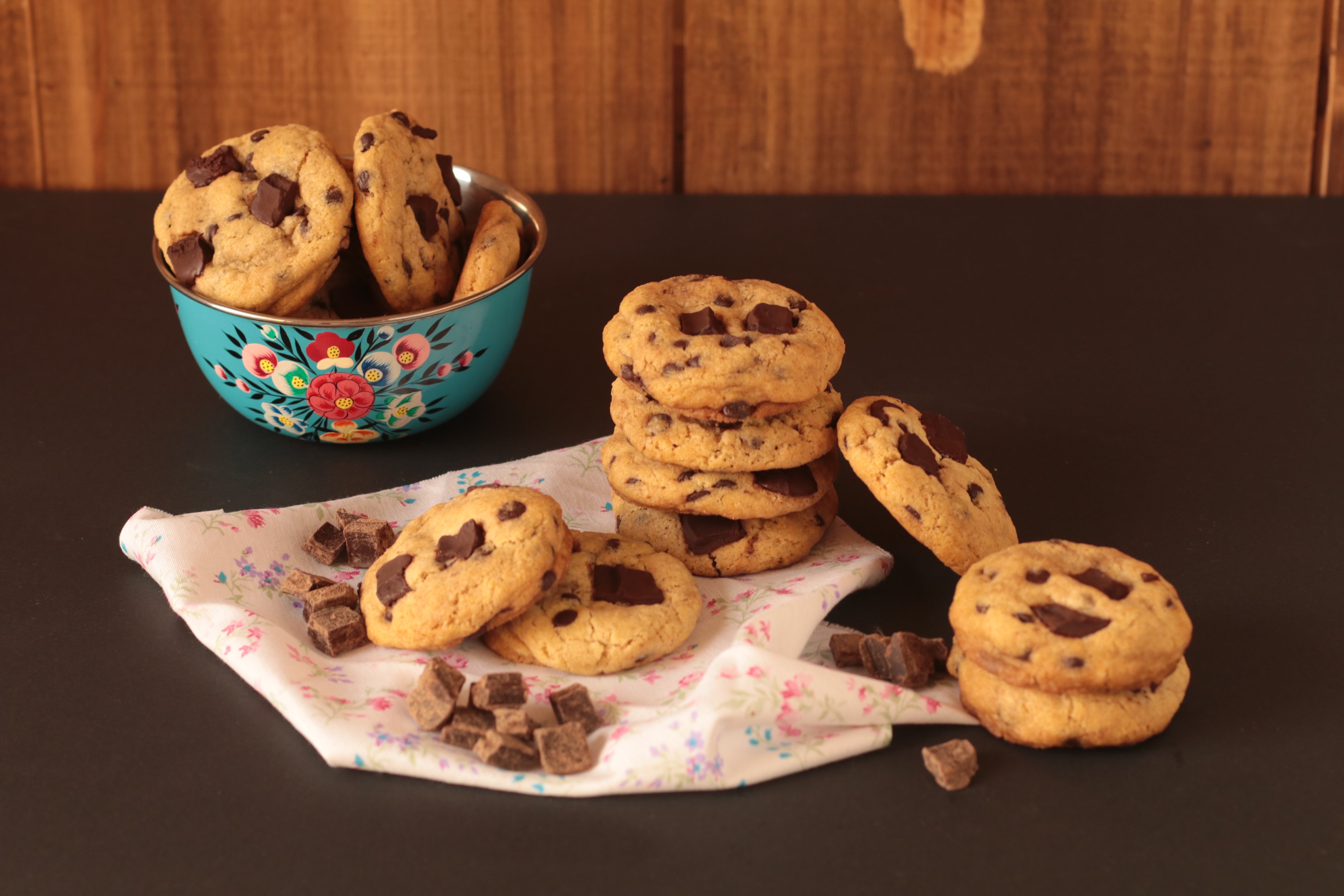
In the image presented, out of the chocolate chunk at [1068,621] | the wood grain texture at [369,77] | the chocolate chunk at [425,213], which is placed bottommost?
the chocolate chunk at [1068,621]

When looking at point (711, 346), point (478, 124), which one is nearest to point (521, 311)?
point (711, 346)

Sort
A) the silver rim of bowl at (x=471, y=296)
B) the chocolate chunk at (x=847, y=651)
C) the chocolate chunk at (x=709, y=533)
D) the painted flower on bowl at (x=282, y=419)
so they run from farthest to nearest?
1. the painted flower on bowl at (x=282, y=419)
2. the silver rim of bowl at (x=471, y=296)
3. the chocolate chunk at (x=709, y=533)
4. the chocolate chunk at (x=847, y=651)

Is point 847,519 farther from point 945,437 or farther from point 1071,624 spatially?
point 1071,624

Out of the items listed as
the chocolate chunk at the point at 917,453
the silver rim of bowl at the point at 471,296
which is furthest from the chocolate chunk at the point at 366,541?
the chocolate chunk at the point at 917,453

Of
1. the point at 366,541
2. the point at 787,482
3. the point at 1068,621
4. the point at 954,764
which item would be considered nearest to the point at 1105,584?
the point at 1068,621

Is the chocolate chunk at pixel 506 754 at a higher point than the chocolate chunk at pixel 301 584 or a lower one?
lower

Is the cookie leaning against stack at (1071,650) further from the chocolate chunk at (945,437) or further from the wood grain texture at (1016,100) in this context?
the wood grain texture at (1016,100)

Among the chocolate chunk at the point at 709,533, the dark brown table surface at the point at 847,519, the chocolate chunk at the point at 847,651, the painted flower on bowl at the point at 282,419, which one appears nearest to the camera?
the dark brown table surface at the point at 847,519

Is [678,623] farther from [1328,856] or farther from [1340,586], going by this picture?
[1340,586]
